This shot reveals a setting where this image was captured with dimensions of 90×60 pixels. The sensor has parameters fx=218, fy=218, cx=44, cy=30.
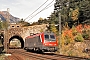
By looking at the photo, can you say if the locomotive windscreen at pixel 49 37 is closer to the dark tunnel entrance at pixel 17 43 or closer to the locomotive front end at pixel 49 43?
the locomotive front end at pixel 49 43

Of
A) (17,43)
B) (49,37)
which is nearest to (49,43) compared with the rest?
(49,37)

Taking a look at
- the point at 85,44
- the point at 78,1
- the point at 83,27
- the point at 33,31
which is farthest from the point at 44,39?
the point at 78,1

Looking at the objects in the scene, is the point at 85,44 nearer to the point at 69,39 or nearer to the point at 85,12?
the point at 69,39

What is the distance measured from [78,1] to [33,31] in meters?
16.9

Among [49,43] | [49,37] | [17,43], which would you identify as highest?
[17,43]

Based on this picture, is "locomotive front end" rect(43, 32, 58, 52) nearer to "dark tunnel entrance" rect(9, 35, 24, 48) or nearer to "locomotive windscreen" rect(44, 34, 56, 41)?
"locomotive windscreen" rect(44, 34, 56, 41)

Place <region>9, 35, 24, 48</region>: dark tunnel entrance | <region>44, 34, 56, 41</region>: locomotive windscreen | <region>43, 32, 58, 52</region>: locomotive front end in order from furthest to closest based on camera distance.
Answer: <region>9, 35, 24, 48</region>: dark tunnel entrance
<region>44, 34, 56, 41</region>: locomotive windscreen
<region>43, 32, 58, 52</region>: locomotive front end

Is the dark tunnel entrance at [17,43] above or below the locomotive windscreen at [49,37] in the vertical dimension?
above

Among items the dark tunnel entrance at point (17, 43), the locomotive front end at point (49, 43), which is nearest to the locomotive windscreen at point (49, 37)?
the locomotive front end at point (49, 43)

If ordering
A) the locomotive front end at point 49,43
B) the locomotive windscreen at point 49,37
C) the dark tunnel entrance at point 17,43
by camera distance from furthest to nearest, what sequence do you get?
the dark tunnel entrance at point 17,43, the locomotive windscreen at point 49,37, the locomotive front end at point 49,43

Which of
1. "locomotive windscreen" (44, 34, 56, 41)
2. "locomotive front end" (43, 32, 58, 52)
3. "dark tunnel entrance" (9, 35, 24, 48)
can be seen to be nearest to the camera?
"locomotive front end" (43, 32, 58, 52)

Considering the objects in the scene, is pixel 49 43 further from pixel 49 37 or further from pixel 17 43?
pixel 17 43

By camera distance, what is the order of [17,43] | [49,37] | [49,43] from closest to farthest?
[49,43] → [49,37] → [17,43]

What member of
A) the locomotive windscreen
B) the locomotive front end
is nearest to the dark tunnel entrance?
the locomotive windscreen
